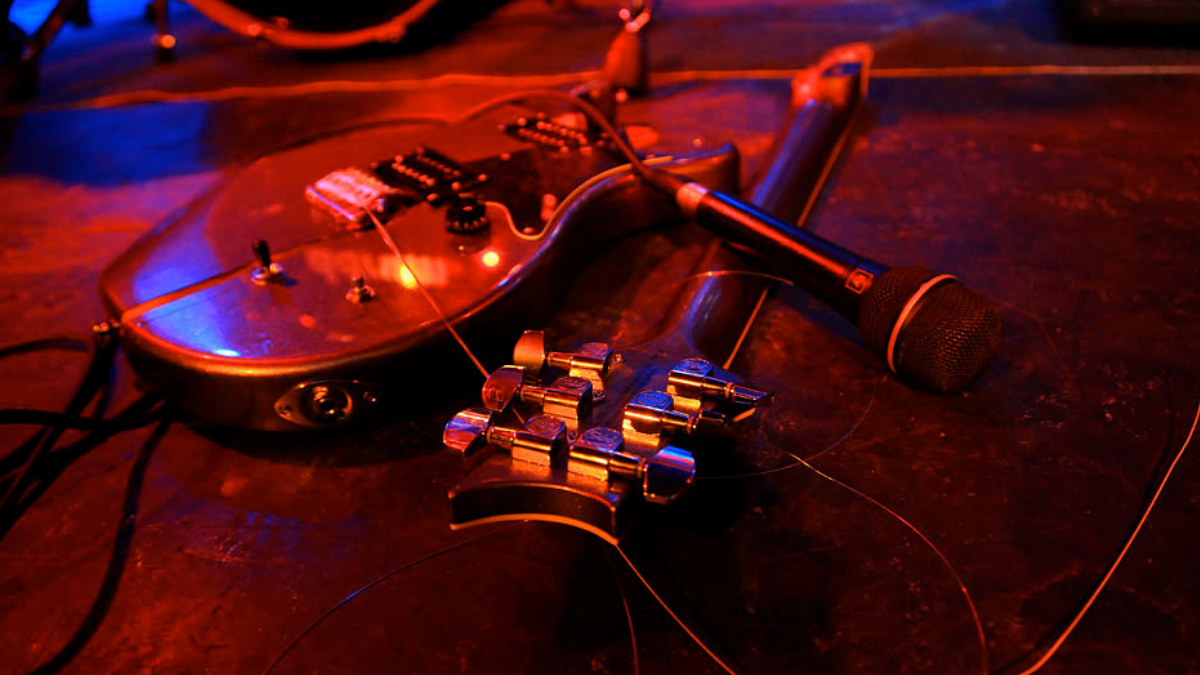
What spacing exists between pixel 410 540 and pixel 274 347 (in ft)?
0.66

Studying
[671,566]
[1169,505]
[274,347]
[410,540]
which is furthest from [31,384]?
[1169,505]

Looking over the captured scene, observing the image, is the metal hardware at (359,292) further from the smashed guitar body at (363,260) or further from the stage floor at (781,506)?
the stage floor at (781,506)

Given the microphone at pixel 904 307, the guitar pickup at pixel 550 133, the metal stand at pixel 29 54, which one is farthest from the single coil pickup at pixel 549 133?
the metal stand at pixel 29 54

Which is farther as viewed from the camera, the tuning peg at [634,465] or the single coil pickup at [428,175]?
the single coil pickup at [428,175]

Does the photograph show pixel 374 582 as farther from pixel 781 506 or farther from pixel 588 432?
pixel 781 506

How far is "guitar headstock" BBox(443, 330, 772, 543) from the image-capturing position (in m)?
0.50

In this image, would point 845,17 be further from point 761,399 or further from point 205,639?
point 205,639

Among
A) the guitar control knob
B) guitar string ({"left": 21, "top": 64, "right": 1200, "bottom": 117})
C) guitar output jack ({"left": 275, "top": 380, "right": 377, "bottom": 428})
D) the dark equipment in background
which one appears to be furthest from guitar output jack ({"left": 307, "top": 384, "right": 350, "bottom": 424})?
the dark equipment in background

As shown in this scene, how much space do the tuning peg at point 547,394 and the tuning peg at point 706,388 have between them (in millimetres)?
67

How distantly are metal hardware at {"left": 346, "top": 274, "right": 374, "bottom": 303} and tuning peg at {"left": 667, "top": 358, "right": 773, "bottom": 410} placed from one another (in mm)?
302

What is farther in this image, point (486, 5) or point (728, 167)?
point (486, 5)

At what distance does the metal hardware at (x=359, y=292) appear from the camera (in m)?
0.71

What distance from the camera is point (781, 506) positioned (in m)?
0.62

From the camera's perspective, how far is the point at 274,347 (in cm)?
65
